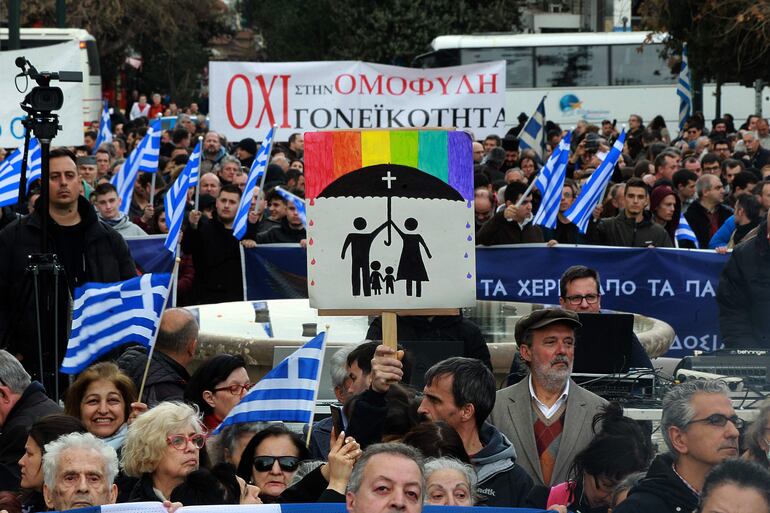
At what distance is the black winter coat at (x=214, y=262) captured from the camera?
12.9 meters

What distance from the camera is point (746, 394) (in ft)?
22.9

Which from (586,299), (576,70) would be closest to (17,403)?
(586,299)

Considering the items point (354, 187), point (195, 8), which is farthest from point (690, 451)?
point (195, 8)

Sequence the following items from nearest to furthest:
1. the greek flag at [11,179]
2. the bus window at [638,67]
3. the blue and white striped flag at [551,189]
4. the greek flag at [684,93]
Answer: the greek flag at [11,179] < the blue and white striped flag at [551,189] < the greek flag at [684,93] < the bus window at [638,67]

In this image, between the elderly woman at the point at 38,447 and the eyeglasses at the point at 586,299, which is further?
the eyeglasses at the point at 586,299

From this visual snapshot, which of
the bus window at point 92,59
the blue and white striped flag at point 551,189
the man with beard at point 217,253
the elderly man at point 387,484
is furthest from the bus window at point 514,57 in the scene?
the elderly man at point 387,484

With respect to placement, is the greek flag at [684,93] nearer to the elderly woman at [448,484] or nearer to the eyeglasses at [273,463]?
the eyeglasses at [273,463]

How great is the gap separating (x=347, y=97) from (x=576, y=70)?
2068 cm

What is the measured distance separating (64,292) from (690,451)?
4484 millimetres

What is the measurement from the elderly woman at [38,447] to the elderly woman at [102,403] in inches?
25.5

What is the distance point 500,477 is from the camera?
6062 millimetres

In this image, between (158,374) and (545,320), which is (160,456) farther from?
(158,374)

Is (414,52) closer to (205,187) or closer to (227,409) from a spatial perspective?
(205,187)

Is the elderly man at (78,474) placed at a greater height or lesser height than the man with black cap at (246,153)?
lesser
